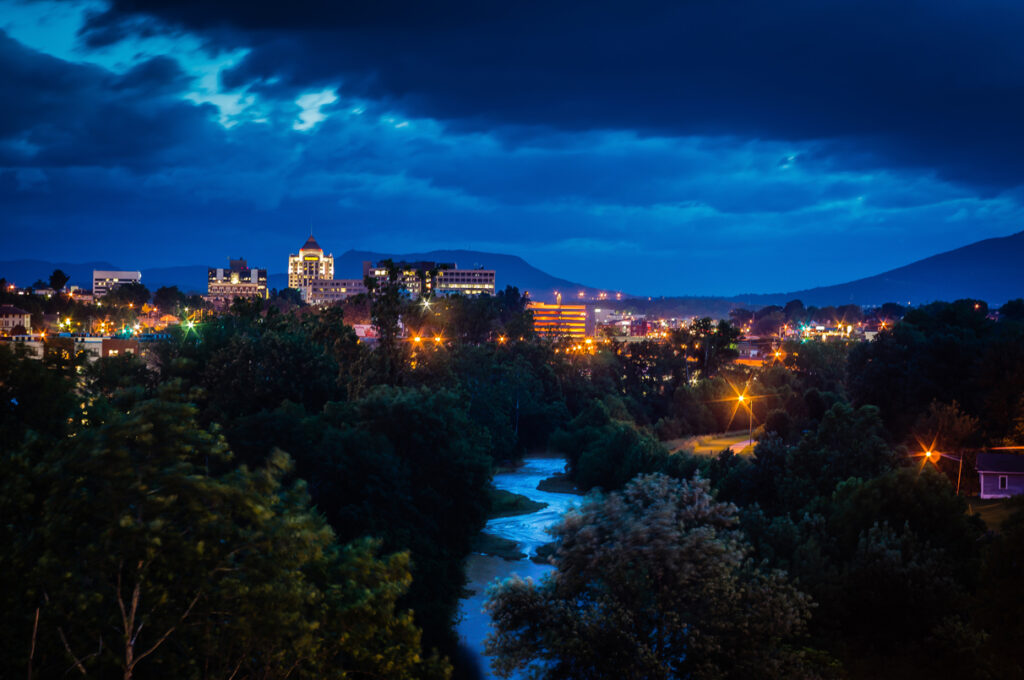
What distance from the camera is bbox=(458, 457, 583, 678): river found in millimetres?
28500

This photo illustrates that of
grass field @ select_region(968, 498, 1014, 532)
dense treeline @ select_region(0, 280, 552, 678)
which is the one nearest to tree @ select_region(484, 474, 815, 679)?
dense treeline @ select_region(0, 280, 552, 678)

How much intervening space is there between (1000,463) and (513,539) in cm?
2225

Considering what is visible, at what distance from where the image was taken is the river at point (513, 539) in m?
28.5

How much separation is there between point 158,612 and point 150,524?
1.62 meters

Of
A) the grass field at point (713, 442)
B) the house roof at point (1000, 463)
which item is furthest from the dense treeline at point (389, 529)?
the grass field at point (713, 442)

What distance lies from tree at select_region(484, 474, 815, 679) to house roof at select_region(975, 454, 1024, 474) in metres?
26.3

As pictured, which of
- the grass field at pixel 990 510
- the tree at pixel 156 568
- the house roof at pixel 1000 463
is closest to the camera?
the tree at pixel 156 568

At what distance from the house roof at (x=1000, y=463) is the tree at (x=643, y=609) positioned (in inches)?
1035

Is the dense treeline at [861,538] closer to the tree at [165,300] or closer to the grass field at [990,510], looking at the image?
the grass field at [990,510]

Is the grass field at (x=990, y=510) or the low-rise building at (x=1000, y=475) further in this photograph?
the low-rise building at (x=1000, y=475)

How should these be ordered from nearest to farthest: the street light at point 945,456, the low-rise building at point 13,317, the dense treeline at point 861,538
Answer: the dense treeline at point 861,538, the street light at point 945,456, the low-rise building at point 13,317

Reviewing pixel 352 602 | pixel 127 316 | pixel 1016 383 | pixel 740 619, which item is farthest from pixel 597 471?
pixel 127 316

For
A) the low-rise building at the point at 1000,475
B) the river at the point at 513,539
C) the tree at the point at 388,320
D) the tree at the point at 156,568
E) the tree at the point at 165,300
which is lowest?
the river at the point at 513,539

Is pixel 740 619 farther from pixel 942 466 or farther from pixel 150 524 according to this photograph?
pixel 942 466
